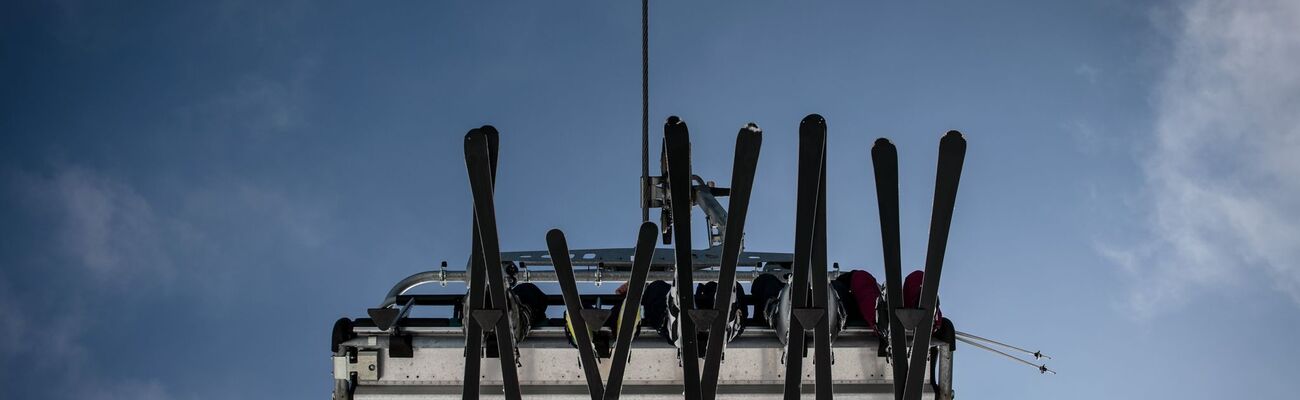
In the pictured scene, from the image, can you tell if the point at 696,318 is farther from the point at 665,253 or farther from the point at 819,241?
the point at 665,253

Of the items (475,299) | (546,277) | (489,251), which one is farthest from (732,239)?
(546,277)

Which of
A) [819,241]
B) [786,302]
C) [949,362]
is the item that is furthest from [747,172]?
[949,362]

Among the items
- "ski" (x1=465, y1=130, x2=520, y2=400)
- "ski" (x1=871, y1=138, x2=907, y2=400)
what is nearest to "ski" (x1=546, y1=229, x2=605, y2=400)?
"ski" (x1=465, y1=130, x2=520, y2=400)

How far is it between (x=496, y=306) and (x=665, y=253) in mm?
2419

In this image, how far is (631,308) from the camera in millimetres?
3715

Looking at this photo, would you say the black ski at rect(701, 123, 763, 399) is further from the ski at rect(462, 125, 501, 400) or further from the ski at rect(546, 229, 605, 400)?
the ski at rect(462, 125, 501, 400)

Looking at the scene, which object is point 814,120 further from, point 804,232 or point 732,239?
point 732,239

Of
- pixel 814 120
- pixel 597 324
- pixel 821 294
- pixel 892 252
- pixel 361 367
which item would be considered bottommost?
pixel 361 367

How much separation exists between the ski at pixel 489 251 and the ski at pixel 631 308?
0.41 metres

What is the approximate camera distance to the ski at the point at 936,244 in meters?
3.53

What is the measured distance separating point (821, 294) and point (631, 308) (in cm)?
80

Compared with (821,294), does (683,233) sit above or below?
above

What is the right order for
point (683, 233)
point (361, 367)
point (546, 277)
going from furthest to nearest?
point (546, 277)
point (361, 367)
point (683, 233)

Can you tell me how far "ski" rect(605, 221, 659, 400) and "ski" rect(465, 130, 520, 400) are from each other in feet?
1.35
